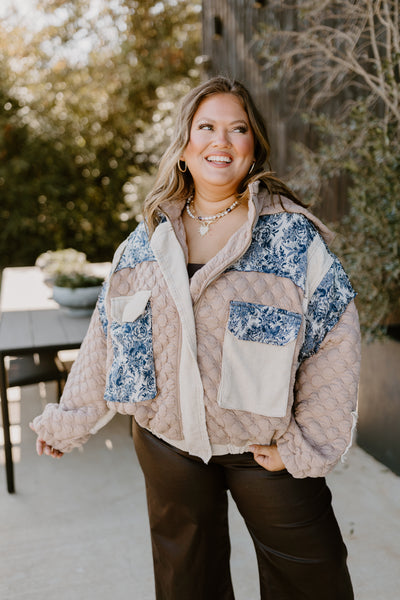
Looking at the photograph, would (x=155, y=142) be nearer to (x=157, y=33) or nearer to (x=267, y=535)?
(x=157, y=33)

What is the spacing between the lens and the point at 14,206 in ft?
25.6

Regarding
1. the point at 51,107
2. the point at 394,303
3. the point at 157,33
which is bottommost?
the point at 394,303

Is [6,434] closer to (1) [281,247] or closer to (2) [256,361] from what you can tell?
(2) [256,361]

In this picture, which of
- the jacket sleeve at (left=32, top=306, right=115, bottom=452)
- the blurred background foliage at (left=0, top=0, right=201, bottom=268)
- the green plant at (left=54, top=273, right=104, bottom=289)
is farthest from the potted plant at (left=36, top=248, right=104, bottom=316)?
the blurred background foliage at (left=0, top=0, right=201, bottom=268)

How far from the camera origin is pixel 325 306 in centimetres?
128

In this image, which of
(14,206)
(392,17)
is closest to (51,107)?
(14,206)

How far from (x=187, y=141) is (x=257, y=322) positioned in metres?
0.53

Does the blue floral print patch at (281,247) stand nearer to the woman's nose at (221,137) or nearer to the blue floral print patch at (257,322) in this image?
the blue floral print patch at (257,322)

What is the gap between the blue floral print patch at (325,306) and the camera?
1281 millimetres

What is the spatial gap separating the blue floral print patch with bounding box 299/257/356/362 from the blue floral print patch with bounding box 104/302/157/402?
0.39 m

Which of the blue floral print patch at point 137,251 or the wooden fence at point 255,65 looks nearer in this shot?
the blue floral print patch at point 137,251

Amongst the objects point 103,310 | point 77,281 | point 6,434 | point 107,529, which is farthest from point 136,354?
point 77,281

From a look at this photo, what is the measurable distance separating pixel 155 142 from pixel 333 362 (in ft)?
21.6

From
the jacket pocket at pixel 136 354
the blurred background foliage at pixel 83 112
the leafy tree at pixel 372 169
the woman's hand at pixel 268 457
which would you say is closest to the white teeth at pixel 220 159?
the jacket pocket at pixel 136 354
